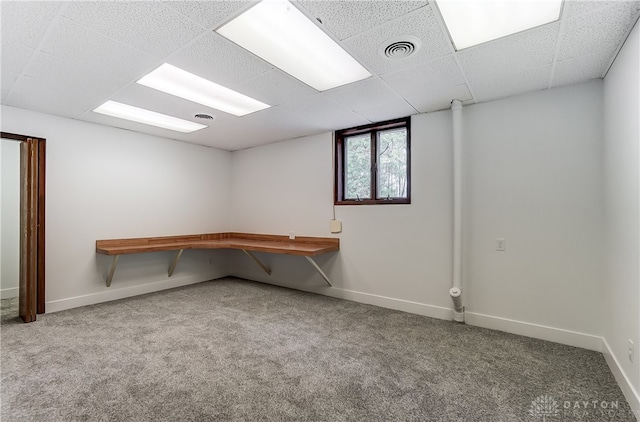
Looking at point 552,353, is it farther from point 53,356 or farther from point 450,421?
point 53,356

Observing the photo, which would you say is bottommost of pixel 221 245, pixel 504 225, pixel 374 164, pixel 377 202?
pixel 221 245

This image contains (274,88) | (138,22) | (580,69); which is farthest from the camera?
(274,88)

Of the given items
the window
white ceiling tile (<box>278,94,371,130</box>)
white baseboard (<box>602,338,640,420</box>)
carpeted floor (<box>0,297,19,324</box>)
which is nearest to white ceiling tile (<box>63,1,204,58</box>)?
white ceiling tile (<box>278,94,371,130</box>)

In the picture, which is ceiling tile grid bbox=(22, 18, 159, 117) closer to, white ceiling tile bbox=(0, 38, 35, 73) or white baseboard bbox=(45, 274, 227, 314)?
white ceiling tile bbox=(0, 38, 35, 73)

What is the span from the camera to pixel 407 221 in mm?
3549

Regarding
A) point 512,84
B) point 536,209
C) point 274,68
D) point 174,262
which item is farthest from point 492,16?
point 174,262

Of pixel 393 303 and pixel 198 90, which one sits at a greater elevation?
pixel 198 90

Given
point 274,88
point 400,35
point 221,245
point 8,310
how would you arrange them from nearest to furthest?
point 400,35
point 274,88
point 8,310
point 221,245

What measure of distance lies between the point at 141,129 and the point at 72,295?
228 centimetres

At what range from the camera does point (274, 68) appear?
2.37 meters

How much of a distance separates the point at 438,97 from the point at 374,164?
3.85 feet

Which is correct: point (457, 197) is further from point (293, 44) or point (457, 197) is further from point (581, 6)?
point (293, 44)

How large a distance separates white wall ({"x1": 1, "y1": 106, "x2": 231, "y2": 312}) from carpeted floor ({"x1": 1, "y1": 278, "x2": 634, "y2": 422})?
70 centimetres

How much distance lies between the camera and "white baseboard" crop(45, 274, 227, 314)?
353cm
